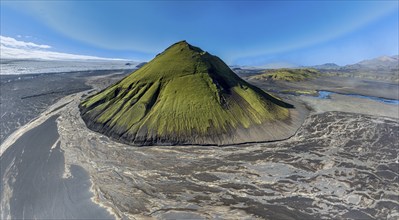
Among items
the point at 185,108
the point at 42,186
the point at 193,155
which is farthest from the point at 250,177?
the point at 42,186

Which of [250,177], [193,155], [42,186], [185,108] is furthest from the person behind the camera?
[185,108]

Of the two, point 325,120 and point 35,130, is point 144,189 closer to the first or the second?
point 35,130

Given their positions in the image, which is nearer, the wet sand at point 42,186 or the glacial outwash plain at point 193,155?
the wet sand at point 42,186

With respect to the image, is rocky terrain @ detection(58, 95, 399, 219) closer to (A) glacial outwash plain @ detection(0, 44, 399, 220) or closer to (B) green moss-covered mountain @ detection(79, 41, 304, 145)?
(A) glacial outwash plain @ detection(0, 44, 399, 220)

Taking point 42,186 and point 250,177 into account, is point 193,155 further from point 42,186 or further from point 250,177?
point 42,186

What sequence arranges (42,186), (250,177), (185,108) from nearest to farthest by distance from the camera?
(42,186)
(250,177)
(185,108)

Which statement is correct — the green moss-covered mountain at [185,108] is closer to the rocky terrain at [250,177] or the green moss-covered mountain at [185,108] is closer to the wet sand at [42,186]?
the rocky terrain at [250,177]

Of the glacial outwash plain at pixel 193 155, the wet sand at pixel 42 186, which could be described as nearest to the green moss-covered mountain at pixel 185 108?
the glacial outwash plain at pixel 193 155
